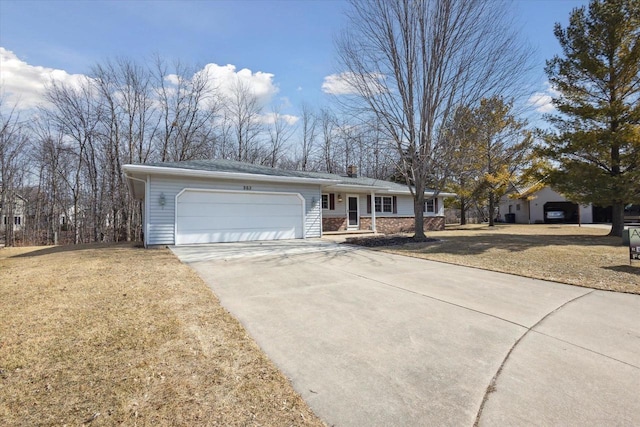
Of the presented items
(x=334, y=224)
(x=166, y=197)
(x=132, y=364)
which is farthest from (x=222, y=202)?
(x=132, y=364)

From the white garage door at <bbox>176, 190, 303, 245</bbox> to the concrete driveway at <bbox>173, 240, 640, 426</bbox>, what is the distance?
17.8 feet

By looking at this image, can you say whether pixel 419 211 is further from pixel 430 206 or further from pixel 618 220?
pixel 430 206

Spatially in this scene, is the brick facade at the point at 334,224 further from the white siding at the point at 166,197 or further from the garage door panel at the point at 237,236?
the white siding at the point at 166,197

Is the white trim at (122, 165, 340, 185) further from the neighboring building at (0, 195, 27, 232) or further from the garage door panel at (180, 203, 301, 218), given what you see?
the neighboring building at (0, 195, 27, 232)

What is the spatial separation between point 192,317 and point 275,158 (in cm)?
2532

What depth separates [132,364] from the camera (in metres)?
2.63

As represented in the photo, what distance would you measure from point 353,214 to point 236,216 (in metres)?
7.41

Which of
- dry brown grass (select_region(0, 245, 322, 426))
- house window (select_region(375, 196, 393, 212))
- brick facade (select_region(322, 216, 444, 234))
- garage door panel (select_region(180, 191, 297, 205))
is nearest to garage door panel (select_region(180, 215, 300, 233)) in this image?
garage door panel (select_region(180, 191, 297, 205))

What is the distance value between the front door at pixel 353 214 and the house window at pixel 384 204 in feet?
5.40

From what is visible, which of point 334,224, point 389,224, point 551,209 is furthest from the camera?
point 551,209

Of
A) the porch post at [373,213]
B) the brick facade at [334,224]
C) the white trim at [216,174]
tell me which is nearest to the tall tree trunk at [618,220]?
the porch post at [373,213]

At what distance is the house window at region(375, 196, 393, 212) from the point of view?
60.2ft

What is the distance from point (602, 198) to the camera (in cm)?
1244

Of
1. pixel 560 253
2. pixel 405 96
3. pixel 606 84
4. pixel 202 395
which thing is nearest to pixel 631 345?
pixel 202 395
